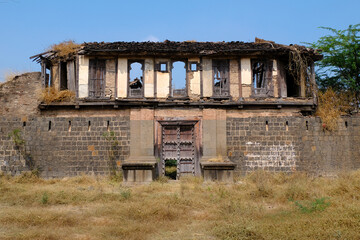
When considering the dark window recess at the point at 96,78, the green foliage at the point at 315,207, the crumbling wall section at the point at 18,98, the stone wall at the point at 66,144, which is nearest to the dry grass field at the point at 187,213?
the green foliage at the point at 315,207

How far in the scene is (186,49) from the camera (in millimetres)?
15195

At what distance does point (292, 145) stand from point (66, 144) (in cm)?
1018

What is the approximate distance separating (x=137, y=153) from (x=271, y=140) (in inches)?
239

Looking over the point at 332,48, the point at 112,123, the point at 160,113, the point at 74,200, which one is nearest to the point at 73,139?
the point at 112,123

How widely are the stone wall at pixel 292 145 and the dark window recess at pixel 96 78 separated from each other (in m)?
6.16

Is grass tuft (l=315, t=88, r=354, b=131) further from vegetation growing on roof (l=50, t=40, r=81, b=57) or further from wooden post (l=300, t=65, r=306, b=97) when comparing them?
vegetation growing on roof (l=50, t=40, r=81, b=57)

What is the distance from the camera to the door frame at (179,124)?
1495 cm

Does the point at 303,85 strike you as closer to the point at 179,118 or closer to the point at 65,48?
the point at 179,118

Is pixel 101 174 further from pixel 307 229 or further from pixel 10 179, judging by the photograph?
pixel 307 229

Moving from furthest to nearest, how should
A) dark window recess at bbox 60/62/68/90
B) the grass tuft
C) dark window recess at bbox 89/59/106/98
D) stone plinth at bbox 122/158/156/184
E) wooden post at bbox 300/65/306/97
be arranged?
dark window recess at bbox 60/62/68/90 < wooden post at bbox 300/65/306/97 < dark window recess at bbox 89/59/106/98 < the grass tuft < stone plinth at bbox 122/158/156/184

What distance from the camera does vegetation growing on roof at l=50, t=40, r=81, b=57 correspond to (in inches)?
616

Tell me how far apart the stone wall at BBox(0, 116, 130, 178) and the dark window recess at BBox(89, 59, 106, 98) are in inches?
47.9

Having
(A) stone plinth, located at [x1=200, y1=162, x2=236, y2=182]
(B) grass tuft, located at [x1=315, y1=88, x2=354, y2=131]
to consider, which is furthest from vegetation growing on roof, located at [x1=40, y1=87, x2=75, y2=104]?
(B) grass tuft, located at [x1=315, y1=88, x2=354, y2=131]

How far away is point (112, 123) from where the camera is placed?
49.5 feet
